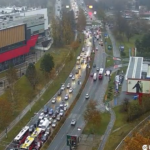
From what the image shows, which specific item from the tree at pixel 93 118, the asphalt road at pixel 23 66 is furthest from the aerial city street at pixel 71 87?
the asphalt road at pixel 23 66

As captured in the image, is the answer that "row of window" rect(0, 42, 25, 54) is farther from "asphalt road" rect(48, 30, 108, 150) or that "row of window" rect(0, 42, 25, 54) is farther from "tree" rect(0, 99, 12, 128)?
"tree" rect(0, 99, 12, 128)

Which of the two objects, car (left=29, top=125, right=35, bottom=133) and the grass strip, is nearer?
the grass strip

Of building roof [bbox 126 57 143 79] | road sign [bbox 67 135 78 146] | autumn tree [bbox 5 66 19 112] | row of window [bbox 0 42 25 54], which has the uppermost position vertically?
row of window [bbox 0 42 25 54]

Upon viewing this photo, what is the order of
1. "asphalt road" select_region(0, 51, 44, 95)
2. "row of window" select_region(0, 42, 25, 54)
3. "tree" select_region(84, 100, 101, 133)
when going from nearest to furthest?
"tree" select_region(84, 100, 101, 133), "asphalt road" select_region(0, 51, 44, 95), "row of window" select_region(0, 42, 25, 54)

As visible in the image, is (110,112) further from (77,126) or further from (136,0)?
(136,0)

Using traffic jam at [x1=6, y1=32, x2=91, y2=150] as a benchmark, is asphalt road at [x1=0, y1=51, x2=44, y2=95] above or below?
above

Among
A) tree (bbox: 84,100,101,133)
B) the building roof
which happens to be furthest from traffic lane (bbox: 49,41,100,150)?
the building roof

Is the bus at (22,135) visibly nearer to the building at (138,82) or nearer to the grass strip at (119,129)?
the grass strip at (119,129)

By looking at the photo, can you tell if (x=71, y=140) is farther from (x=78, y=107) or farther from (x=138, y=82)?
(x=138, y=82)
